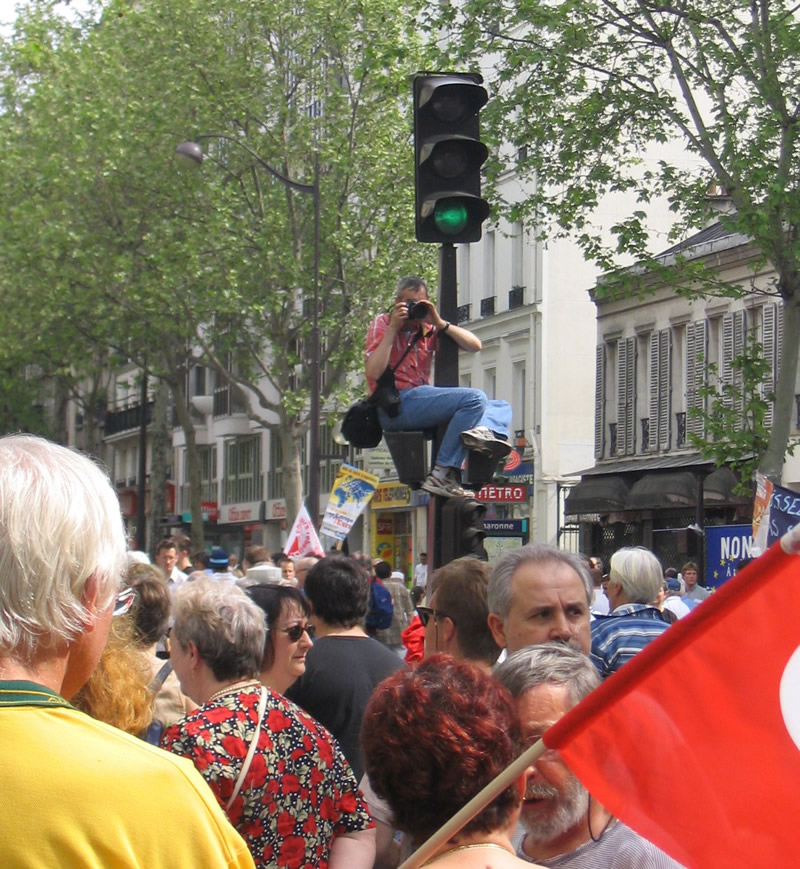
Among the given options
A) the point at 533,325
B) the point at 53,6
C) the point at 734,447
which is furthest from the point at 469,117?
the point at 53,6

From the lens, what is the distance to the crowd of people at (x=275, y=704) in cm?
214

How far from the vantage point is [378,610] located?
13211 mm

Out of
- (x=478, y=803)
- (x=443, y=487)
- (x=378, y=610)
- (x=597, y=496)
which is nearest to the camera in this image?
(x=478, y=803)

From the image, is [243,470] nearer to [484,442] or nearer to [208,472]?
[208,472]

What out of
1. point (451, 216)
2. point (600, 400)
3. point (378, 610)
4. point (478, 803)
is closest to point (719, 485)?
point (600, 400)

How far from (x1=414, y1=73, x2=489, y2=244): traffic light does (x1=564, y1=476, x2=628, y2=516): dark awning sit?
30.5m

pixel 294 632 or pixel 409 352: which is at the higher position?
pixel 409 352

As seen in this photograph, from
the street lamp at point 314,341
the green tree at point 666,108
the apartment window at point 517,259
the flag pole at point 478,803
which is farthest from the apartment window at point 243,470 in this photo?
the flag pole at point 478,803

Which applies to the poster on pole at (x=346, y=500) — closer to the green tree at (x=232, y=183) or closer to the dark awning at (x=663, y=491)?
the green tree at (x=232, y=183)

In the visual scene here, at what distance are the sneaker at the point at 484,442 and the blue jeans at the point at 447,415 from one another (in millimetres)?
31

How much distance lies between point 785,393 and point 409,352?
1267 cm

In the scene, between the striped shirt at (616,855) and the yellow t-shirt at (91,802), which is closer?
the yellow t-shirt at (91,802)

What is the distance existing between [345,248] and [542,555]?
30.3m

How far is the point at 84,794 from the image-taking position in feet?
6.92
